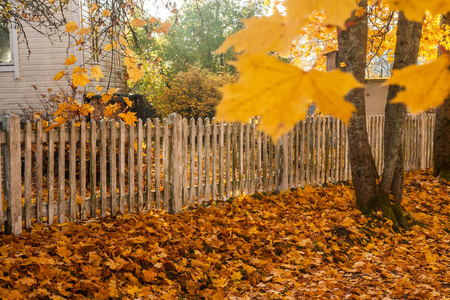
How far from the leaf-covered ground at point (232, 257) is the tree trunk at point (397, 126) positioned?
0.50 metres

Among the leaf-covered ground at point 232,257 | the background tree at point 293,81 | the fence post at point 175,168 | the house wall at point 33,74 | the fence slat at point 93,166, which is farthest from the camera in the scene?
the house wall at point 33,74

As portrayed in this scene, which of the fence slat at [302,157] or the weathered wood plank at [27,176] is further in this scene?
the fence slat at [302,157]

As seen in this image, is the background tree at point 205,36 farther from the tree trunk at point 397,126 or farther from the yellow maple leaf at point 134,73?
the yellow maple leaf at point 134,73

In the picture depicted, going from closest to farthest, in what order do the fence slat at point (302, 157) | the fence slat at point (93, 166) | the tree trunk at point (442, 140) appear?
1. the fence slat at point (93, 166)
2. the fence slat at point (302, 157)
3. the tree trunk at point (442, 140)

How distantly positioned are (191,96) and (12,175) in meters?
13.7

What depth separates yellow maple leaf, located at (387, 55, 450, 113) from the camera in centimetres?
62

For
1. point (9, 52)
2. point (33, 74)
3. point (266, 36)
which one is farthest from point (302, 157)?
point (9, 52)

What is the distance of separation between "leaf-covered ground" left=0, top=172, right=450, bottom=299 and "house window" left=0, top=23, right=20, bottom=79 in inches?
385

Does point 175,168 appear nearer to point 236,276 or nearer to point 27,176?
point 27,176

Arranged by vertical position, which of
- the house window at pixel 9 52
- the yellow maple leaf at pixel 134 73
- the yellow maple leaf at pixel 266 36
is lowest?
the yellow maple leaf at pixel 266 36

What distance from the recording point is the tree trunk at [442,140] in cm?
975

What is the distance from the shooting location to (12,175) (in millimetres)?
4453

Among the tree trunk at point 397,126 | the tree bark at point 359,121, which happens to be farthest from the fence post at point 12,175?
the tree trunk at point 397,126

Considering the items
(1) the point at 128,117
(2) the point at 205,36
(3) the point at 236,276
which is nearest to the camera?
(3) the point at 236,276
